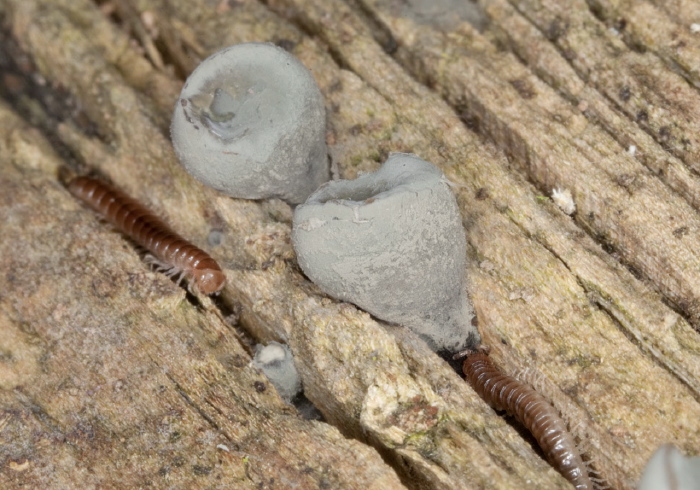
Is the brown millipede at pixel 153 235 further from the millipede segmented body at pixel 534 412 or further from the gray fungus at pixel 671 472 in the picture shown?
the gray fungus at pixel 671 472

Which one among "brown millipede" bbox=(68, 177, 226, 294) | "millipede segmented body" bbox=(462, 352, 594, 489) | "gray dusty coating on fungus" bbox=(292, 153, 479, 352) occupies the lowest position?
"brown millipede" bbox=(68, 177, 226, 294)

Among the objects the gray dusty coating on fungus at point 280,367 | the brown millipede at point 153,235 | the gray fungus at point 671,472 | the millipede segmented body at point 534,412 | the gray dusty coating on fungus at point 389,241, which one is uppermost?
the gray fungus at point 671,472

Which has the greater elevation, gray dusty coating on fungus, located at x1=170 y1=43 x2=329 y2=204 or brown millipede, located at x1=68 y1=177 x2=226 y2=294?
gray dusty coating on fungus, located at x1=170 y1=43 x2=329 y2=204

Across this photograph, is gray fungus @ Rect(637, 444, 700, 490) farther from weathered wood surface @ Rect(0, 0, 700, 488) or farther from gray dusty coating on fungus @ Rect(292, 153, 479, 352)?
gray dusty coating on fungus @ Rect(292, 153, 479, 352)

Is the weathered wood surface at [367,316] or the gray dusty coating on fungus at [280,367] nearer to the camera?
the weathered wood surface at [367,316]

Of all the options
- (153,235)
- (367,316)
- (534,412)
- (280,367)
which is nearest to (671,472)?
(534,412)

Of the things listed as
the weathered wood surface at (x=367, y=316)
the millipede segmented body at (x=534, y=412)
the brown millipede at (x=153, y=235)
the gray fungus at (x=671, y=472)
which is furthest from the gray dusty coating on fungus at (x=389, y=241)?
the gray fungus at (x=671, y=472)

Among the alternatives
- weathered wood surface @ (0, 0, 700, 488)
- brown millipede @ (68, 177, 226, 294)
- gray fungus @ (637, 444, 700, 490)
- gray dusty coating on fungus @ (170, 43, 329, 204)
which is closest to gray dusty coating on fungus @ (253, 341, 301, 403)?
weathered wood surface @ (0, 0, 700, 488)
